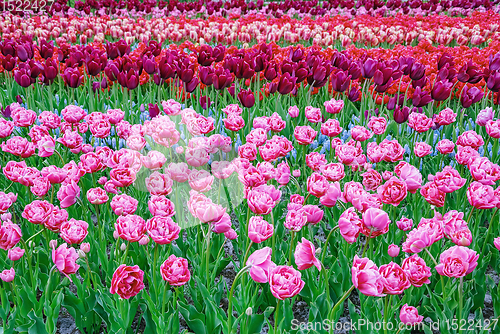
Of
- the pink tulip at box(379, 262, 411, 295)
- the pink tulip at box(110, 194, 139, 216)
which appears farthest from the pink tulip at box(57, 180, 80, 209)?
the pink tulip at box(379, 262, 411, 295)

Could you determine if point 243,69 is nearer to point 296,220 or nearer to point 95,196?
point 95,196

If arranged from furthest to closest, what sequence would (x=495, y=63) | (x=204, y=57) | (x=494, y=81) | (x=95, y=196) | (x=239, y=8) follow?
(x=239, y=8)
(x=204, y=57)
(x=495, y=63)
(x=494, y=81)
(x=95, y=196)

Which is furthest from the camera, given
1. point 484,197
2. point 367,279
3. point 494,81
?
point 494,81

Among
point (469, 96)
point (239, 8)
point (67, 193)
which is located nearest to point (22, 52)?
point (67, 193)

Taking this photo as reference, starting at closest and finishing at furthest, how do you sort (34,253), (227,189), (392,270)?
(392,270) < (34,253) < (227,189)

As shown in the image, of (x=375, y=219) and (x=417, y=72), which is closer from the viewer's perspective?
(x=375, y=219)

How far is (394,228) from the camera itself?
2443mm

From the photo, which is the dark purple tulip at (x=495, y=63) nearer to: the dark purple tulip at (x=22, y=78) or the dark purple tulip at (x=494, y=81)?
the dark purple tulip at (x=494, y=81)

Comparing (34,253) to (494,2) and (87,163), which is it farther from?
(494,2)

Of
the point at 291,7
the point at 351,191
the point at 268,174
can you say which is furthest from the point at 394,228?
the point at 291,7

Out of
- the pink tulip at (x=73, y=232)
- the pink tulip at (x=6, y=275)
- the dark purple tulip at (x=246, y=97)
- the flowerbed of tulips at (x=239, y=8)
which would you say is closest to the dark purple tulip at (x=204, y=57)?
the dark purple tulip at (x=246, y=97)

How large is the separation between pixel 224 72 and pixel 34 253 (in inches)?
89.8

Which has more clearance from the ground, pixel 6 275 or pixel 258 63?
pixel 258 63

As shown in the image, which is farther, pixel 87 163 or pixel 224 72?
pixel 224 72
